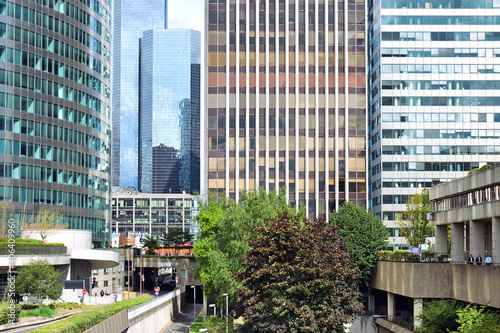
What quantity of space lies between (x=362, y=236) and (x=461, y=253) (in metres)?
16.7

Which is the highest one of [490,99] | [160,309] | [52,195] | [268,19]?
[268,19]

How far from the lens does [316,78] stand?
108 metres

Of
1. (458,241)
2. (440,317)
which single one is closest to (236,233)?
(458,241)

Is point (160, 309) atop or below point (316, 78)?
below

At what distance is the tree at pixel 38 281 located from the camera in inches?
2889

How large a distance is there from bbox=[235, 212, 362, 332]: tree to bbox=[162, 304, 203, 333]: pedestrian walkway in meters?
30.4

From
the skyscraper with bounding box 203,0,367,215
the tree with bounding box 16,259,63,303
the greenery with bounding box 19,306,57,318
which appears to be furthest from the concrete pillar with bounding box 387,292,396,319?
the tree with bounding box 16,259,63,303

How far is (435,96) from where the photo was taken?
384 ft

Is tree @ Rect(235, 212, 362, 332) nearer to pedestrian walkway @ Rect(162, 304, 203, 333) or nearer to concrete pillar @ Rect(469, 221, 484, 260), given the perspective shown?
concrete pillar @ Rect(469, 221, 484, 260)

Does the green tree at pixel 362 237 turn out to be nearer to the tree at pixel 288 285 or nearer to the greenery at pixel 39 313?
the tree at pixel 288 285

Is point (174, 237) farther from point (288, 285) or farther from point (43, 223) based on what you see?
point (288, 285)

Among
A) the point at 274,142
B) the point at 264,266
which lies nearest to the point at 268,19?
the point at 274,142

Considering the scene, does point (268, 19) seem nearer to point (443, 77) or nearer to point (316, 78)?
point (316, 78)

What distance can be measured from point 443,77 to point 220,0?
41388 millimetres
